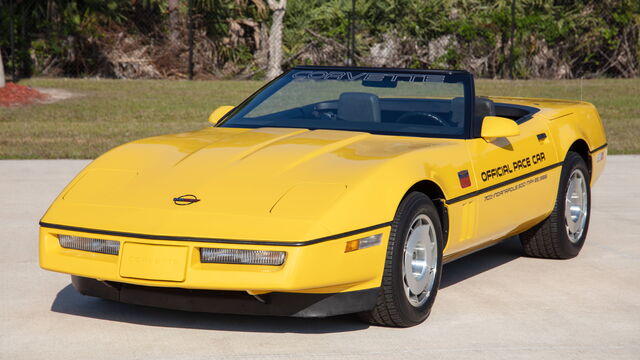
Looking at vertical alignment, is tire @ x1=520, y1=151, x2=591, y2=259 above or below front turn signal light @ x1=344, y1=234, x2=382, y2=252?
below

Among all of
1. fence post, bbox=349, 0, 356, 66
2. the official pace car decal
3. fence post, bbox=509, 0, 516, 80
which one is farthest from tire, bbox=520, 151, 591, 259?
fence post, bbox=509, 0, 516, 80

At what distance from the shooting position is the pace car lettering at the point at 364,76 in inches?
273

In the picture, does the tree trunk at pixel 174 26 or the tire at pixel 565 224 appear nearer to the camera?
the tire at pixel 565 224

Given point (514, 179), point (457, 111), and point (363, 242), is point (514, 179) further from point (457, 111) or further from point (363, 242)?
point (363, 242)

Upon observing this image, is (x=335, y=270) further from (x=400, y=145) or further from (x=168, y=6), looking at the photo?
(x=168, y=6)

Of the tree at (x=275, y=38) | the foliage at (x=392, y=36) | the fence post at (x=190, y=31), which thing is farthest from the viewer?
the foliage at (x=392, y=36)

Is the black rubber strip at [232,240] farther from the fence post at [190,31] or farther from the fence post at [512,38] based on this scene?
the fence post at [512,38]

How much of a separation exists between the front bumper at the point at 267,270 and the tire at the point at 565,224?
243 cm

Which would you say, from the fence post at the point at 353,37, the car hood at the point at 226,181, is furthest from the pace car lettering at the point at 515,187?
the fence post at the point at 353,37

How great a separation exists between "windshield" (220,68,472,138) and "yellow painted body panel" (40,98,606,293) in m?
0.21

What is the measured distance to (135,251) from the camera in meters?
5.12

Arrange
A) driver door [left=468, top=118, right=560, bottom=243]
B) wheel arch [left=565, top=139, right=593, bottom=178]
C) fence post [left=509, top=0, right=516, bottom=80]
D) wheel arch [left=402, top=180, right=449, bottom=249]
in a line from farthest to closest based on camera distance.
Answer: fence post [left=509, top=0, right=516, bottom=80], wheel arch [left=565, top=139, right=593, bottom=178], driver door [left=468, top=118, right=560, bottom=243], wheel arch [left=402, top=180, right=449, bottom=249]

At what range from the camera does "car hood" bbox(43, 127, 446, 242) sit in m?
5.14

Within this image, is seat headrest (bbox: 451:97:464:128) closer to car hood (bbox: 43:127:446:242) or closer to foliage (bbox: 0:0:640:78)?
car hood (bbox: 43:127:446:242)
